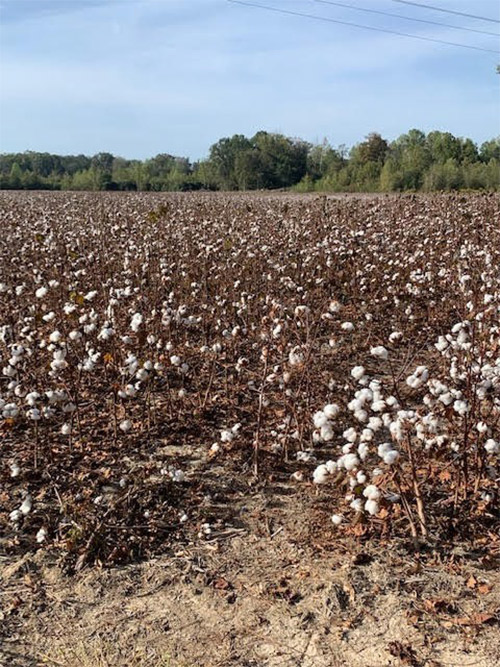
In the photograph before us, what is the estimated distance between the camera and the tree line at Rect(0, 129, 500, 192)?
42375 mm

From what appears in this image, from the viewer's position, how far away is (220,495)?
3852 millimetres

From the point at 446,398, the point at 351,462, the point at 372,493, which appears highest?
the point at 446,398

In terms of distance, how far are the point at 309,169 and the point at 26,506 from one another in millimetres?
71322

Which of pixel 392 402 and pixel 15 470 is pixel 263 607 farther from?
pixel 15 470

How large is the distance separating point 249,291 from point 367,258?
213cm

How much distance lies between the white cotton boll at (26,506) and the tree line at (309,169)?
36.1 metres

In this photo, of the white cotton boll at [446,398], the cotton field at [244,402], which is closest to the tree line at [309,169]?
the cotton field at [244,402]

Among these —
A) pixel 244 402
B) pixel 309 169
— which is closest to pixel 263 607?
pixel 244 402

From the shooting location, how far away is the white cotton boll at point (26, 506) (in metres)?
3.48

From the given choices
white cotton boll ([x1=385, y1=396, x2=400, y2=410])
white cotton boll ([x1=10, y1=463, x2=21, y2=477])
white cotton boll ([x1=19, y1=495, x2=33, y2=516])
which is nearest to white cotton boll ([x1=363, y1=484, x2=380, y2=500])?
white cotton boll ([x1=385, y1=396, x2=400, y2=410])

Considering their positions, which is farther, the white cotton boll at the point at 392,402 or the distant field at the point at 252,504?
the white cotton boll at the point at 392,402

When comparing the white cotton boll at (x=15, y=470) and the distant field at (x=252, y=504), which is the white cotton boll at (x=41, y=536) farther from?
the white cotton boll at (x=15, y=470)

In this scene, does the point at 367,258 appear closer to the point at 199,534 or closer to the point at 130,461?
the point at 130,461

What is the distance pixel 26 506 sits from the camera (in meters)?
3.50
